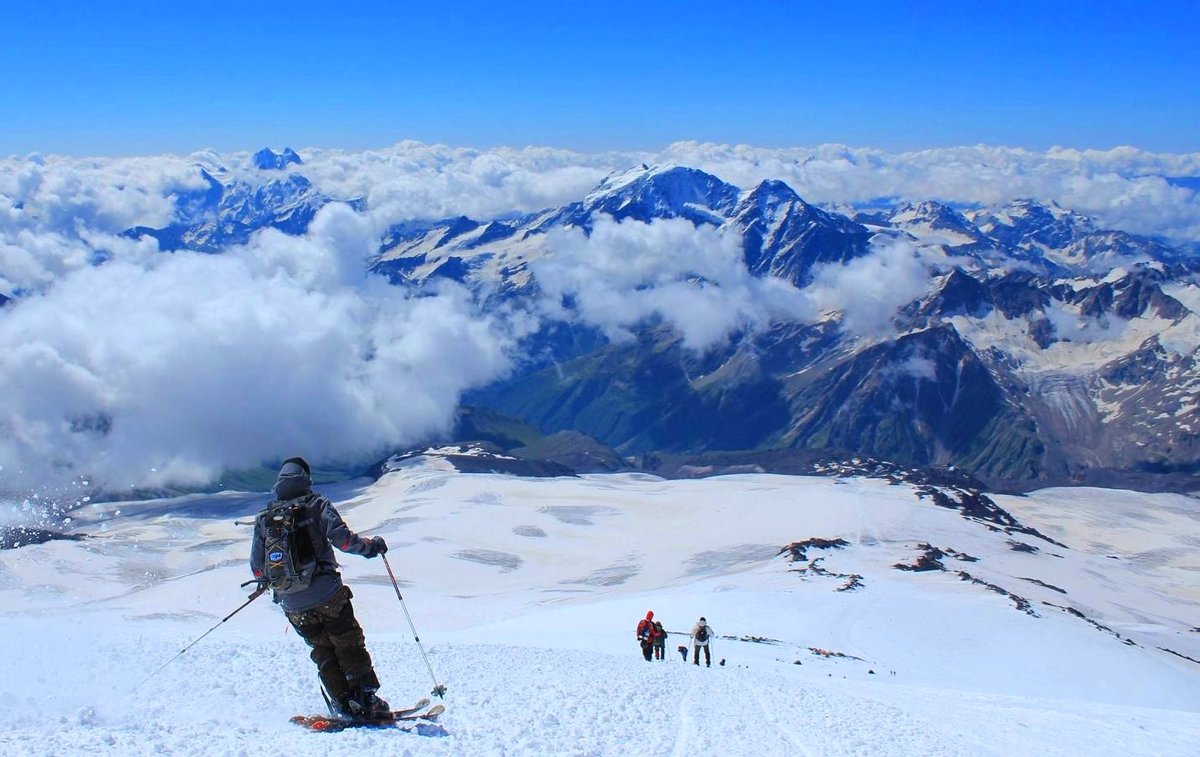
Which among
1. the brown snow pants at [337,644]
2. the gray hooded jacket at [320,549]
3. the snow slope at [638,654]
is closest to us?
the gray hooded jacket at [320,549]

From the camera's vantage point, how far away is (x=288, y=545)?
610 inches

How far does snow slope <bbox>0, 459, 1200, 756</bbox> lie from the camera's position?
16906 millimetres

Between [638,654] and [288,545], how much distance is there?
2485cm

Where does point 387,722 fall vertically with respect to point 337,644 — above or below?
below

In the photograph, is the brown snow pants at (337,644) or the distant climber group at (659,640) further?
the distant climber group at (659,640)

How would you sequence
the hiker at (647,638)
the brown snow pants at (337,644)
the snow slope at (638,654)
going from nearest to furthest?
the brown snow pants at (337,644) < the snow slope at (638,654) < the hiker at (647,638)

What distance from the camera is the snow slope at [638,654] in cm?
1691

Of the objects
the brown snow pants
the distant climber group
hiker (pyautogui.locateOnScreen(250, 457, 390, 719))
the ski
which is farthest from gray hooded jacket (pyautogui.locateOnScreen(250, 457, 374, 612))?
the distant climber group

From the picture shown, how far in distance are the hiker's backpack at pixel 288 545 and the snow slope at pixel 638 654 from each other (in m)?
2.52

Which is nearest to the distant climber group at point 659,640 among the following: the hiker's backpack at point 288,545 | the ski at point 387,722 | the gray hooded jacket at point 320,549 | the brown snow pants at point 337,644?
the ski at point 387,722

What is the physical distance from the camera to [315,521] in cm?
1570

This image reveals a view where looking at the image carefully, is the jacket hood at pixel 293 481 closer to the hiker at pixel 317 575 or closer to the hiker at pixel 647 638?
the hiker at pixel 317 575

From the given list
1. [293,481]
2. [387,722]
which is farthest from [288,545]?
[387,722]

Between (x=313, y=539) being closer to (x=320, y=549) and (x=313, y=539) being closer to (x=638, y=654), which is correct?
(x=320, y=549)
